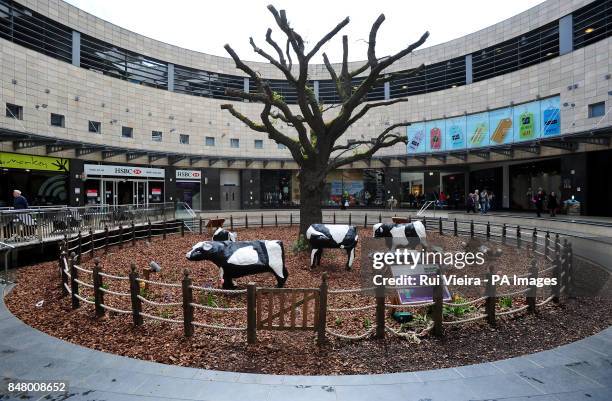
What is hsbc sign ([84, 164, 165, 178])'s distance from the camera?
2694 centimetres

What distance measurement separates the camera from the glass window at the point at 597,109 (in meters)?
21.8

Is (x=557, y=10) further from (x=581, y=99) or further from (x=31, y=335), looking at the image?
(x=31, y=335)

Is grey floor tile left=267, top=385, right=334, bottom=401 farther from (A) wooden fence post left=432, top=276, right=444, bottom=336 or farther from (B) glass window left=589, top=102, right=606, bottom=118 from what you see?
(B) glass window left=589, top=102, right=606, bottom=118

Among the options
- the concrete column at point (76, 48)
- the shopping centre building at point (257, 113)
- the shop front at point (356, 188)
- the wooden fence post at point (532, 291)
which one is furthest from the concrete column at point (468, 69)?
the concrete column at point (76, 48)

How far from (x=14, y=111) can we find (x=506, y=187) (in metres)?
35.1

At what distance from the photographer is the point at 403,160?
34688mm

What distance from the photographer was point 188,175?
33625 mm

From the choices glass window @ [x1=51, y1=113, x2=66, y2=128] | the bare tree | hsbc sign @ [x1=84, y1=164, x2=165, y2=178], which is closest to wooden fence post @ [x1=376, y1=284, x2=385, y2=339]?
the bare tree

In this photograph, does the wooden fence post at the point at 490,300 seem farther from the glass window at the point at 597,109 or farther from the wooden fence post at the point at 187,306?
the glass window at the point at 597,109

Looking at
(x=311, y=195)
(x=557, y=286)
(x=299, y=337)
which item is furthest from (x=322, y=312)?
(x=311, y=195)

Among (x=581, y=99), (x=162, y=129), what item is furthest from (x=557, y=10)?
(x=162, y=129)

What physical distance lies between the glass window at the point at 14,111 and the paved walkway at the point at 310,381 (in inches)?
826

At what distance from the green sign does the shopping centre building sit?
2.7 inches

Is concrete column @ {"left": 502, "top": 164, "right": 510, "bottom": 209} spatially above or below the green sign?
below
